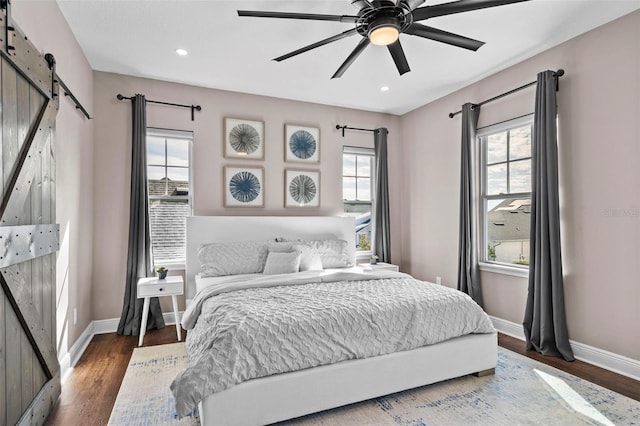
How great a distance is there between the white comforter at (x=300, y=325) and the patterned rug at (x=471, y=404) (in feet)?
1.11

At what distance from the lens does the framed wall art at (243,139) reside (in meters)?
4.48

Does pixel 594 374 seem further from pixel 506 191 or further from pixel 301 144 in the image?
pixel 301 144

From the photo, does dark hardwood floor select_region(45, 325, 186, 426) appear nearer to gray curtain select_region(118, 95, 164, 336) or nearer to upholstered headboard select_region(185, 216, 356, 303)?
gray curtain select_region(118, 95, 164, 336)

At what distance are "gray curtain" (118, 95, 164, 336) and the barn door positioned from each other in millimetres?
1411

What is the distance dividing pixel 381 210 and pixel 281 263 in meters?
2.03

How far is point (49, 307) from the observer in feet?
7.65

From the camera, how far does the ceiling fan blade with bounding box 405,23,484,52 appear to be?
2346 millimetres

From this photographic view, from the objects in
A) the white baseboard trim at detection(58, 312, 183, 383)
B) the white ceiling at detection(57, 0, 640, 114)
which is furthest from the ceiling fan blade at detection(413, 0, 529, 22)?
the white baseboard trim at detection(58, 312, 183, 383)

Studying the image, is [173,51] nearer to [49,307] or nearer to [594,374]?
[49,307]

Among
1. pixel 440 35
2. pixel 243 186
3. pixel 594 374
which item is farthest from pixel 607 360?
pixel 243 186

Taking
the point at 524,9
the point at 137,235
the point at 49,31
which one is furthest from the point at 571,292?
the point at 49,31

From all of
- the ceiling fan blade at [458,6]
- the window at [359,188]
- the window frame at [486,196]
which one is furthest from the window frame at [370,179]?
the ceiling fan blade at [458,6]

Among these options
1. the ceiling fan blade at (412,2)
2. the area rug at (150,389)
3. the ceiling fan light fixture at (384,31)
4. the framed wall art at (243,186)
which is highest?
the ceiling fan blade at (412,2)

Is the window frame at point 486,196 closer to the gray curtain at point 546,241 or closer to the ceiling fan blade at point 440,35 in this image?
the gray curtain at point 546,241
